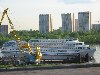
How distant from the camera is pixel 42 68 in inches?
1368

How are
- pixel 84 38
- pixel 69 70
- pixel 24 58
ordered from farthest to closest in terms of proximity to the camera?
pixel 84 38
pixel 24 58
pixel 69 70

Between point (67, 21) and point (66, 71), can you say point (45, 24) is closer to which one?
point (67, 21)

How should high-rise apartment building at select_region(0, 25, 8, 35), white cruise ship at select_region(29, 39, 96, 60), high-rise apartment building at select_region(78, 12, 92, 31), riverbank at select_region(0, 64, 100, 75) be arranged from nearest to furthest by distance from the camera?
riverbank at select_region(0, 64, 100, 75) → white cruise ship at select_region(29, 39, 96, 60) → high-rise apartment building at select_region(0, 25, 8, 35) → high-rise apartment building at select_region(78, 12, 92, 31)

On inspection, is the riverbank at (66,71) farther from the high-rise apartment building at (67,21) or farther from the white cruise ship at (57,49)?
the high-rise apartment building at (67,21)

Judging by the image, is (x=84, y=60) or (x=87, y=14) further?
(x=87, y=14)

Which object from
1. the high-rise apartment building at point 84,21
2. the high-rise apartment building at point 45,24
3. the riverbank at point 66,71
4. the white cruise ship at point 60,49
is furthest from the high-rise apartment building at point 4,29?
the riverbank at point 66,71

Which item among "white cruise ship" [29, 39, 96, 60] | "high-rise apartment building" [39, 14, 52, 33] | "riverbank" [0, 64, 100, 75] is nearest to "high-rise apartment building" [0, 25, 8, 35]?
"high-rise apartment building" [39, 14, 52, 33]

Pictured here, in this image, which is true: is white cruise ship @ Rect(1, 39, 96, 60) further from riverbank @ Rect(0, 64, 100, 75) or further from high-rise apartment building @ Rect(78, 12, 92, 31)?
high-rise apartment building @ Rect(78, 12, 92, 31)

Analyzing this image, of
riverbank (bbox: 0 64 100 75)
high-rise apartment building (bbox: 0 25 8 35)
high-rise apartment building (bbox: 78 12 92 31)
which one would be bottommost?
riverbank (bbox: 0 64 100 75)

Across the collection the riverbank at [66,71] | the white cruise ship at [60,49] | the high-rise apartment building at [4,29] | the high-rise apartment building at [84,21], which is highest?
the high-rise apartment building at [84,21]

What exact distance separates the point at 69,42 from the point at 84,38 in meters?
65.1

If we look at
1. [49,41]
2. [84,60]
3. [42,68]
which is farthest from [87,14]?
[42,68]

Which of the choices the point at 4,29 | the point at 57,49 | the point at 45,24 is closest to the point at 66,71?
the point at 57,49

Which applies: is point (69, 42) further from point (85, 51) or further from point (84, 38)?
point (84, 38)
